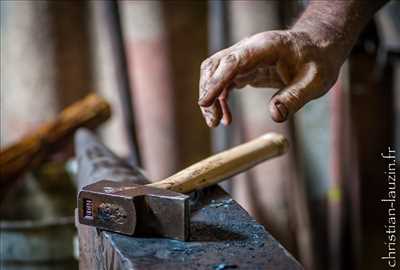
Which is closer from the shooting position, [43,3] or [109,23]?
[109,23]

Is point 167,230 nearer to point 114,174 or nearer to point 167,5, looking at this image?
point 114,174

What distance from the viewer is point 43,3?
2266 millimetres

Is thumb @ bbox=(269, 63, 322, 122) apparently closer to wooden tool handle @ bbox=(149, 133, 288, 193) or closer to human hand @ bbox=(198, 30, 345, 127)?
human hand @ bbox=(198, 30, 345, 127)

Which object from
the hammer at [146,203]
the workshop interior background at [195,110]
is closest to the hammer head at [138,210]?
the hammer at [146,203]

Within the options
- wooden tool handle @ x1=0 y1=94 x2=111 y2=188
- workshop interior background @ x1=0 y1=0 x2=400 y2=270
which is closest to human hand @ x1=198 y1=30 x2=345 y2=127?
wooden tool handle @ x1=0 y1=94 x2=111 y2=188

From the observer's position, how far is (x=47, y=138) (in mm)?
1848

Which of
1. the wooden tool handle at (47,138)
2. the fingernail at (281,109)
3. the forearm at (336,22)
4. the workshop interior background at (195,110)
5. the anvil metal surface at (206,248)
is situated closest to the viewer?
the anvil metal surface at (206,248)

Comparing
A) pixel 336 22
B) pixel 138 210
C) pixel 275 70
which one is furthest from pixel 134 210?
pixel 336 22

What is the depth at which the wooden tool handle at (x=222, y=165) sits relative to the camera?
111cm

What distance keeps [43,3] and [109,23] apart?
12.3 inches

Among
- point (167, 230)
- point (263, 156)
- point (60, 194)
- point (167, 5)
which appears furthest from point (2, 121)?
point (167, 230)

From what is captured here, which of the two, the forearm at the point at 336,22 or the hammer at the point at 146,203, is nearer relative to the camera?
the hammer at the point at 146,203

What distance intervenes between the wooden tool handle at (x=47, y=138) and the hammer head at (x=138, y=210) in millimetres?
793

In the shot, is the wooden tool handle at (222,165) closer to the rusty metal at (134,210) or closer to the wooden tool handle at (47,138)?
the rusty metal at (134,210)
